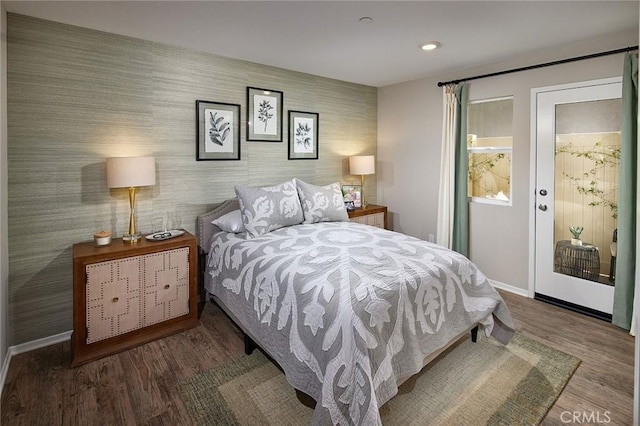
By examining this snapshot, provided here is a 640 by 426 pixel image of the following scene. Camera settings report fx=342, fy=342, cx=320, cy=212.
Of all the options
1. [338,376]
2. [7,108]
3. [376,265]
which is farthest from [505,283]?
[7,108]

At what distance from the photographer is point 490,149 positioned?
12.4 feet

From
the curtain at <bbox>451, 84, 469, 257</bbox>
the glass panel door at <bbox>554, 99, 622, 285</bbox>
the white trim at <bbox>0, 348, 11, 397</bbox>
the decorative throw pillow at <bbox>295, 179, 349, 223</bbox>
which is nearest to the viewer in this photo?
the white trim at <bbox>0, 348, 11, 397</bbox>

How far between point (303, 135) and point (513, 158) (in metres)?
2.31

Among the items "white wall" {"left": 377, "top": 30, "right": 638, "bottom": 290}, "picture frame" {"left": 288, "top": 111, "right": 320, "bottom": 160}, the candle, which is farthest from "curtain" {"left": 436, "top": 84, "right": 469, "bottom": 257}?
the candle

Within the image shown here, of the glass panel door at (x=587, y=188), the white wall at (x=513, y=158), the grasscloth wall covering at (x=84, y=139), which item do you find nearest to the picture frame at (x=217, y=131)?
the grasscloth wall covering at (x=84, y=139)

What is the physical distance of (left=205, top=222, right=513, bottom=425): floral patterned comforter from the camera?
5.39 ft

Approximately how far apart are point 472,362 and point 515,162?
7.14 ft

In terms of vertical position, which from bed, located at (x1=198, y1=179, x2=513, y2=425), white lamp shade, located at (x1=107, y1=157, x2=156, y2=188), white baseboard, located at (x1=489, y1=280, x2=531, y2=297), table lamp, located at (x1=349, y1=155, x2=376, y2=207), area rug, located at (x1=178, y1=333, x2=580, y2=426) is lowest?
area rug, located at (x1=178, y1=333, x2=580, y2=426)

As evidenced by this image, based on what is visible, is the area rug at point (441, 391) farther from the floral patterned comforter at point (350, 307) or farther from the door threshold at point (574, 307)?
the door threshold at point (574, 307)

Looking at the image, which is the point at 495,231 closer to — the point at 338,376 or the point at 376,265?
the point at 376,265

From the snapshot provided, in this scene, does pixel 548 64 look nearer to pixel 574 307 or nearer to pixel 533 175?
pixel 533 175

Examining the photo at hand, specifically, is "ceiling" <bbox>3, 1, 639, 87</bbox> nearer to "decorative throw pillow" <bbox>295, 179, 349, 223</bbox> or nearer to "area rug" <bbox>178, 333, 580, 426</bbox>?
"decorative throw pillow" <bbox>295, 179, 349, 223</bbox>

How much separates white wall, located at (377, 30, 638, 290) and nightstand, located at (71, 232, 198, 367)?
9.57 feet

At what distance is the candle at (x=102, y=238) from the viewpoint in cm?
262
